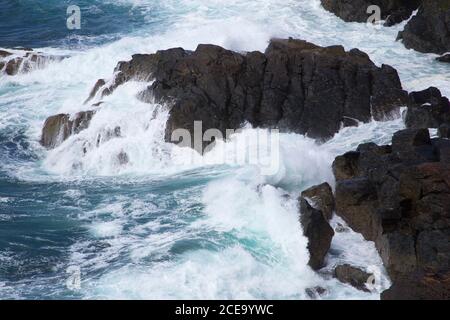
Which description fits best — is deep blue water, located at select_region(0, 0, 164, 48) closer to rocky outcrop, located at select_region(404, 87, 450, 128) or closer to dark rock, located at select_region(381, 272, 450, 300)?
rocky outcrop, located at select_region(404, 87, 450, 128)

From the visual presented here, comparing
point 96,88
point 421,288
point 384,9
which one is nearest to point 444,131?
point 421,288

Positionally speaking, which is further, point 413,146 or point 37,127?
point 37,127

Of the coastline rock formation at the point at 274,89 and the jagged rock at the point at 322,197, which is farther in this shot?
the coastline rock formation at the point at 274,89

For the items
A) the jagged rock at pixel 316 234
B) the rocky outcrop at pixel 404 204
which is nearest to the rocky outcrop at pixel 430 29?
the rocky outcrop at pixel 404 204

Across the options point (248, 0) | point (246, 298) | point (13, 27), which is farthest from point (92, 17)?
point (246, 298)

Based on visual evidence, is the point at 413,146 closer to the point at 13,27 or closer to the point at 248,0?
the point at 248,0

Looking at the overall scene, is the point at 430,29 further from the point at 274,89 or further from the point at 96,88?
the point at 96,88

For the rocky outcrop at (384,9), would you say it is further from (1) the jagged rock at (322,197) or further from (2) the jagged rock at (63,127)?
(1) the jagged rock at (322,197)
